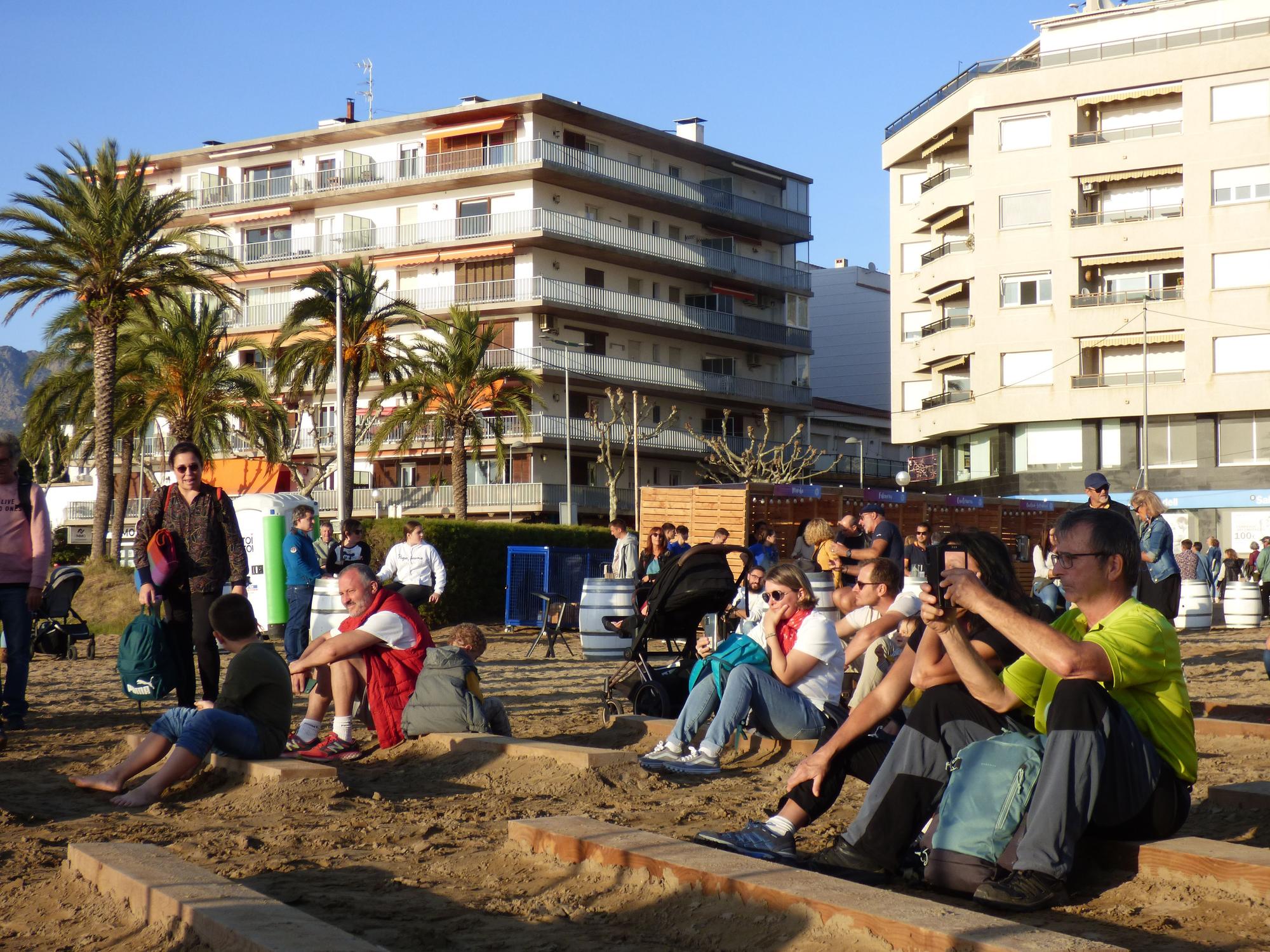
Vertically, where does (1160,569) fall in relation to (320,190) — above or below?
below

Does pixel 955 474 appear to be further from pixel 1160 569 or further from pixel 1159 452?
pixel 1160 569

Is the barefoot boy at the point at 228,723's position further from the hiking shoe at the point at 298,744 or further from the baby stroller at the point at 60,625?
the baby stroller at the point at 60,625

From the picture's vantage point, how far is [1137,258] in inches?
2002

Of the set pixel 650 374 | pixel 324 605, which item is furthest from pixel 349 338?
pixel 324 605

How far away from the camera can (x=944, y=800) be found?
4863mm

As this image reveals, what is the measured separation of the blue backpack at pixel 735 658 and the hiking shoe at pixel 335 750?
85.9 inches

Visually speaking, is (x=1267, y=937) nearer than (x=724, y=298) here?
Yes

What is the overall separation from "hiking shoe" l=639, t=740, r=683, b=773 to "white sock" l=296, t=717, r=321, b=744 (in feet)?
7.81

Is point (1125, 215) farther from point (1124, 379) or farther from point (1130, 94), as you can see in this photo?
point (1124, 379)

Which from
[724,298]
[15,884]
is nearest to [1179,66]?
[724,298]

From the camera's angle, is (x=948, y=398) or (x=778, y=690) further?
(x=948, y=398)

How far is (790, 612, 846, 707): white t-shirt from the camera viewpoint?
782cm

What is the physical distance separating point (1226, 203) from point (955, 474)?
48.4 feet

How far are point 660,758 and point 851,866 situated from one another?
278cm
